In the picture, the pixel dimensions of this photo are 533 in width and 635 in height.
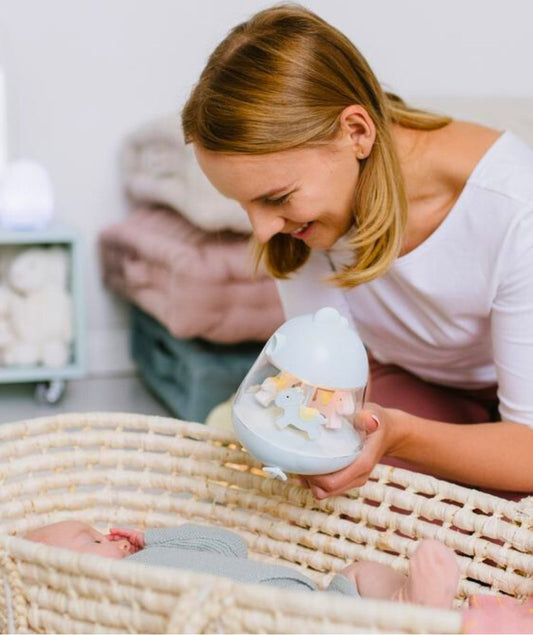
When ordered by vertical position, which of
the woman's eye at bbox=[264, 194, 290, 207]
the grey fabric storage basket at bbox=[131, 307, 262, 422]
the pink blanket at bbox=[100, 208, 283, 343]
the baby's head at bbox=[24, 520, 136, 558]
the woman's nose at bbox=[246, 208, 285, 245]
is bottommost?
the grey fabric storage basket at bbox=[131, 307, 262, 422]

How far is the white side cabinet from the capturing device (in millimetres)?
2143

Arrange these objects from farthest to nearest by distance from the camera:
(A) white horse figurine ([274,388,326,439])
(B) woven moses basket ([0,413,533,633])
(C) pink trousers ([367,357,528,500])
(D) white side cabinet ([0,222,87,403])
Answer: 1. (D) white side cabinet ([0,222,87,403])
2. (C) pink trousers ([367,357,528,500])
3. (A) white horse figurine ([274,388,326,439])
4. (B) woven moses basket ([0,413,533,633])

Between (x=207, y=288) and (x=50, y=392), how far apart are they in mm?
525

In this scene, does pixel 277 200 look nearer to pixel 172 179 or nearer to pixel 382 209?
pixel 382 209

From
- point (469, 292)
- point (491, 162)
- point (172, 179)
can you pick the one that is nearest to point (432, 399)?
point (469, 292)

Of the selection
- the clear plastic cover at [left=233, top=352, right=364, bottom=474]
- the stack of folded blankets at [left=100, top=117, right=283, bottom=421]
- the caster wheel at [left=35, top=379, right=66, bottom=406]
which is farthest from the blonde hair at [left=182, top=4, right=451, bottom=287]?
the caster wheel at [left=35, top=379, right=66, bottom=406]

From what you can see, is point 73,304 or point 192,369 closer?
point 192,369

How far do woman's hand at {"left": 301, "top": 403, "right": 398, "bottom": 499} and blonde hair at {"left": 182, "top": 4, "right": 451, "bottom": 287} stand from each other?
20 centimetres

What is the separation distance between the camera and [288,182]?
1014 millimetres

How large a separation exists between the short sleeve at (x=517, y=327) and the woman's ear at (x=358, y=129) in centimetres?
20

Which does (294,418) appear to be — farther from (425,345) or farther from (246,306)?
(246,306)

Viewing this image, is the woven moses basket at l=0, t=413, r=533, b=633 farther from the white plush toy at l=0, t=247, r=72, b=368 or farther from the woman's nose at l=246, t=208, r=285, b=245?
the white plush toy at l=0, t=247, r=72, b=368

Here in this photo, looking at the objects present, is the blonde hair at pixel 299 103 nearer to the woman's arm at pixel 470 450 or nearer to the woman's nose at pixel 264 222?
the woman's nose at pixel 264 222

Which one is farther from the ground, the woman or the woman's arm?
the woman
